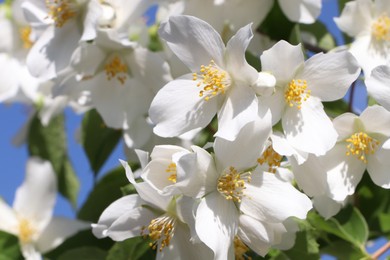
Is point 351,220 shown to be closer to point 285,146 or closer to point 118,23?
point 285,146

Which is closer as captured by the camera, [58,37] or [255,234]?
[255,234]

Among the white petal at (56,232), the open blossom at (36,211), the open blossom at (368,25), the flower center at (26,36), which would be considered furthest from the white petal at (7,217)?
the open blossom at (368,25)

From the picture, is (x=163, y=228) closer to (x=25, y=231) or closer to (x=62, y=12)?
(x=62, y=12)

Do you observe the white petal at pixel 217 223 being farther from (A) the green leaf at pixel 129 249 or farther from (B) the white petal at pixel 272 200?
(A) the green leaf at pixel 129 249

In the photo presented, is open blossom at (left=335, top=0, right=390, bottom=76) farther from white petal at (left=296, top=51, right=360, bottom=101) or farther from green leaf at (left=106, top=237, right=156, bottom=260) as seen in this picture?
green leaf at (left=106, top=237, right=156, bottom=260)

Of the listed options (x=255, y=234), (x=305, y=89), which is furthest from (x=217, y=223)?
(x=305, y=89)

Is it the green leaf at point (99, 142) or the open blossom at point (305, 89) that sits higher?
the open blossom at point (305, 89)
